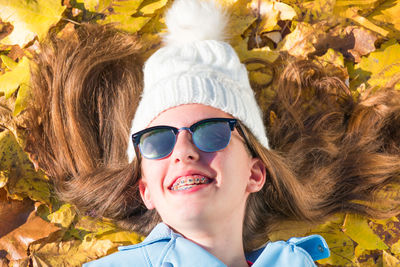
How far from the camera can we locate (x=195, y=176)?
2.13 metres

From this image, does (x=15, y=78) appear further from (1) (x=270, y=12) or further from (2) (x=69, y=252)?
(1) (x=270, y=12)

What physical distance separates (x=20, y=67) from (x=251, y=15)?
1.44 m

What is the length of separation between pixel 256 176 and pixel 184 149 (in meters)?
0.50

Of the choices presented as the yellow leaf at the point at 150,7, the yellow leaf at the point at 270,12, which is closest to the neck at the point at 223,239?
the yellow leaf at the point at 270,12

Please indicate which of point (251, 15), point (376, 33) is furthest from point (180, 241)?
point (376, 33)

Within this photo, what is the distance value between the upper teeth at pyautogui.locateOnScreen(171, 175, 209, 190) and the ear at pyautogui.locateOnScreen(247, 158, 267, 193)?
34cm

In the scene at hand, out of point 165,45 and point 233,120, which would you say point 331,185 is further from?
point 165,45

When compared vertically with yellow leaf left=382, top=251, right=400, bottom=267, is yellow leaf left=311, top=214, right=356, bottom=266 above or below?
above

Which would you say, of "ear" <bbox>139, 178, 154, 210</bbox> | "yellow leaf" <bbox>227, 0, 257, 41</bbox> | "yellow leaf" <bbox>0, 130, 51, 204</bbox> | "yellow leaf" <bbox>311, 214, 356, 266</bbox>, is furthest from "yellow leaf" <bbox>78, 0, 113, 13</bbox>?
"yellow leaf" <bbox>311, 214, 356, 266</bbox>

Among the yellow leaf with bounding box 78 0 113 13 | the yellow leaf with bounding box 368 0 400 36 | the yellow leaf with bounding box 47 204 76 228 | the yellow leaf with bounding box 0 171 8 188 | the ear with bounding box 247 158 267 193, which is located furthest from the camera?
the yellow leaf with bounding box 368 0 400 36

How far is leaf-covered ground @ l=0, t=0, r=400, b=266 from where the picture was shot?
2613mm

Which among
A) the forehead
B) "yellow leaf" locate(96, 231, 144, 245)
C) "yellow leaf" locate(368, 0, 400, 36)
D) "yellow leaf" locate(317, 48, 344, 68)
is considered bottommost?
"yellow leaf" locate(96, 231, 144, 245)

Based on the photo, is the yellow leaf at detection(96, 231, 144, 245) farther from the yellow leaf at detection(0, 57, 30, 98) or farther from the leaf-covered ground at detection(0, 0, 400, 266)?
the yellow leaf at detection(0, 57, 30, 98)

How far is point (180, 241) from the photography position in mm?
2207
